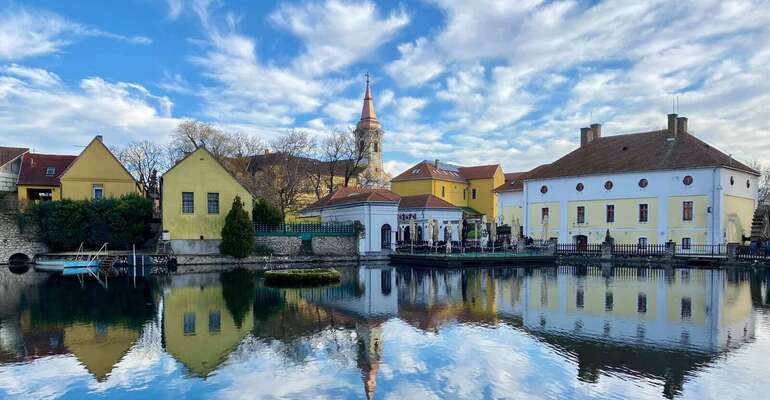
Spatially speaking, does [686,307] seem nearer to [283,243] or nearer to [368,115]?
[283,243]

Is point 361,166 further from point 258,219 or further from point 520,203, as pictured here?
point 258,219

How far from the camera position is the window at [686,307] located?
1402cm

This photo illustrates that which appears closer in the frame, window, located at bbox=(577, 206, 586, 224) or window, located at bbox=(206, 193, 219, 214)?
window, located at bbox=(206, 193, 219, 214)

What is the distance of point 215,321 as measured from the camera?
1348 cm

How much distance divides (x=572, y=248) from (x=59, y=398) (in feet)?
119

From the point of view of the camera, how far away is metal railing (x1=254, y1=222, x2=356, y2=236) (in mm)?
35219

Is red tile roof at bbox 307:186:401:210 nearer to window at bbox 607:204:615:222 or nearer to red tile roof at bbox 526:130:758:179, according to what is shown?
red tile roof at bbox 526:130:758:179

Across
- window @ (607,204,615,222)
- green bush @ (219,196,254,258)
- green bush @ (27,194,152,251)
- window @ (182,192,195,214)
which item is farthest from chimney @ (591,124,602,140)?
green bush @ (27,194,152,251)

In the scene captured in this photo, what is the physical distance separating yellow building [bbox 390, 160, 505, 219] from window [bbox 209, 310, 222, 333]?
42.6 m

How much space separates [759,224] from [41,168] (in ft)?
175

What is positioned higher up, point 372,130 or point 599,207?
point 372,130

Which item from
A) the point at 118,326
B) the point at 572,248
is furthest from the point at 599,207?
the point at 118,326

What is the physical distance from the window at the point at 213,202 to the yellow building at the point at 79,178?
820cm

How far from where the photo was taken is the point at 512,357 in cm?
987
